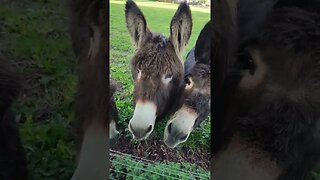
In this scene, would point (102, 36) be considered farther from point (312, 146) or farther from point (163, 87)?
point (312, 146)

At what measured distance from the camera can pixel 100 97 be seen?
3.41 meters

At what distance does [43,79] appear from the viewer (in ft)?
10.6

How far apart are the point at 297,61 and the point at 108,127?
1.42 metres

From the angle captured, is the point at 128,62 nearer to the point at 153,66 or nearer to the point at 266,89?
the point at 153,66

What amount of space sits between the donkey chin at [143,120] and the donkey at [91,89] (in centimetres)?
17

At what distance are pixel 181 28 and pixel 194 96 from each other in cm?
47

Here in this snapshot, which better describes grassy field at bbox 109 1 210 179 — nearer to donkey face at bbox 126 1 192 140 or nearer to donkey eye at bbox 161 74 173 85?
donkey face at bbox 126 1 192 140

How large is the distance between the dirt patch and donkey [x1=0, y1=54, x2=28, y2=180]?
68 centimetres

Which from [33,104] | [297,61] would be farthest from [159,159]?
[297,61]

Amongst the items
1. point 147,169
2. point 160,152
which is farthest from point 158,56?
point 147,169

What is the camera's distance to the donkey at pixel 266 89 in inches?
112

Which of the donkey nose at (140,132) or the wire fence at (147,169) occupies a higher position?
the donkey nose at (140,132)

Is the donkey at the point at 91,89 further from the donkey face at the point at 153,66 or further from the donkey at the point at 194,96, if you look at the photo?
the donkey at the point at 194,96

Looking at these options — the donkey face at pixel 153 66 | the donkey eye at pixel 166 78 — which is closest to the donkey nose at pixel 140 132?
the donkey face at pixel 153 66
